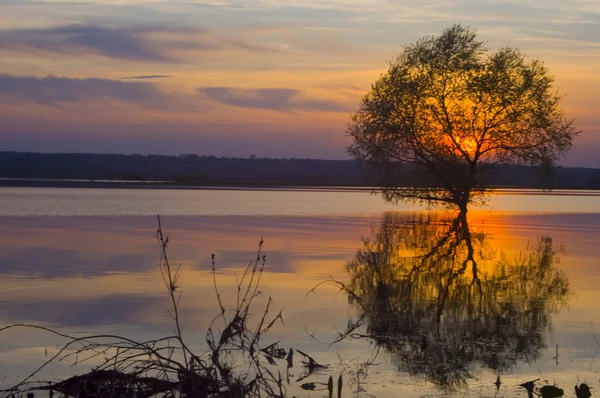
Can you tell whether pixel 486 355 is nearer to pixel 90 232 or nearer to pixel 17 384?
pixel 17 384

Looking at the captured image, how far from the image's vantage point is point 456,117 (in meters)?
39.4

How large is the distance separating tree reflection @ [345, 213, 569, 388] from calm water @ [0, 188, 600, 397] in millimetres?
26

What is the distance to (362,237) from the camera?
2436 centimetres

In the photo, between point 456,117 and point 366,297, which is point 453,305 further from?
point 456,117

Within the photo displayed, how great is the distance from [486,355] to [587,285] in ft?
20.7

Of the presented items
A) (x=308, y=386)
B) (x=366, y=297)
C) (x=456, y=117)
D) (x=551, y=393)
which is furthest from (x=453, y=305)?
(x=456, y=117)

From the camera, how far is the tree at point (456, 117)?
38.6m

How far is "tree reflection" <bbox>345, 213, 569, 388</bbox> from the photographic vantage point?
873 cm

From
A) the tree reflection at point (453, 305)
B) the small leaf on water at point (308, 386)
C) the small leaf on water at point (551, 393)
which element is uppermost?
the small leaf on water at point (551, 393)

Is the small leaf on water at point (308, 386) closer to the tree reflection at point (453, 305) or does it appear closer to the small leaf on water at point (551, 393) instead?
the tree reflection at point (453, 305)

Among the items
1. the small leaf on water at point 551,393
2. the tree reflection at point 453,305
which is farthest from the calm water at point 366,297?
the small leaf on water at point 551,393

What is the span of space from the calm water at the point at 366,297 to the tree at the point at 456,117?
1398 centimetres

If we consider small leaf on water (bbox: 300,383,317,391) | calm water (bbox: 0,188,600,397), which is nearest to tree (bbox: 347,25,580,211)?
calm water (bbox: 0,188,600,397)

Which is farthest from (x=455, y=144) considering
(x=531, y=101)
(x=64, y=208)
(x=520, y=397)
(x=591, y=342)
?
(x=520, y=397)
